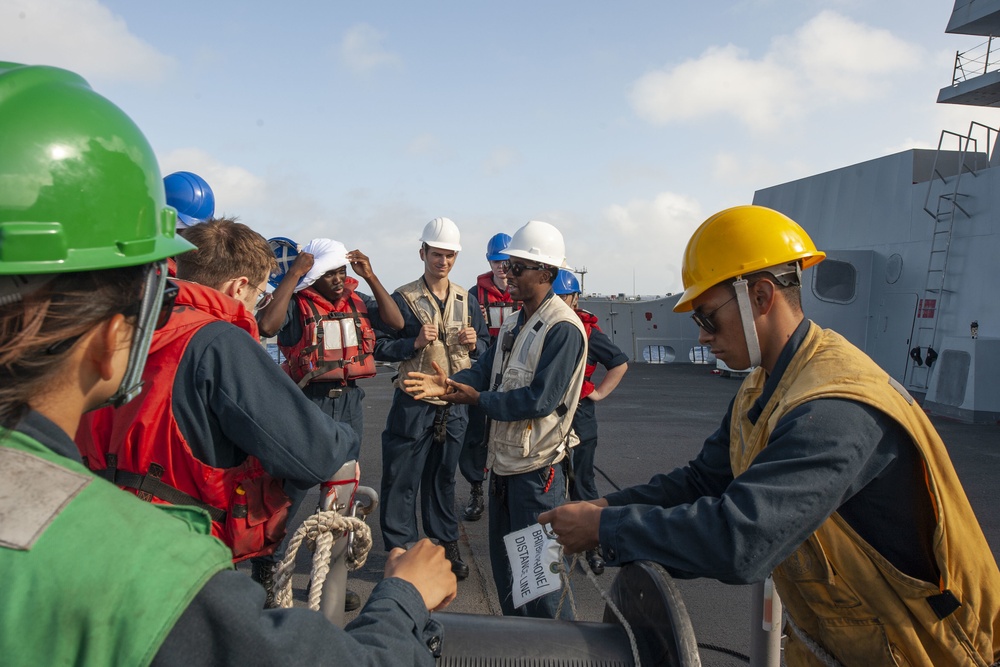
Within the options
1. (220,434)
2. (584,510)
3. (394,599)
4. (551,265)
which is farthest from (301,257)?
(394,599)

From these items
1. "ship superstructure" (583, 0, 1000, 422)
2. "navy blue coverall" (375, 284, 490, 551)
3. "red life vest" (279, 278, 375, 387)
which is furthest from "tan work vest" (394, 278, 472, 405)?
"ship superstructure" (583, 0, 1000, 422)

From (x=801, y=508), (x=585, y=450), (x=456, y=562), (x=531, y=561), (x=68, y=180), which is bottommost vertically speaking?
(x=456, y=562)

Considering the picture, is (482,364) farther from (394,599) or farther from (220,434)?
(394,599)

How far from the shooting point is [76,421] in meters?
1.06

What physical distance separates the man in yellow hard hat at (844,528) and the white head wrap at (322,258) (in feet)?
10.6

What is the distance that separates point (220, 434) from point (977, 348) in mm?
12273

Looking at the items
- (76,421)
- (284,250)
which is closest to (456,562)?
(284,250)

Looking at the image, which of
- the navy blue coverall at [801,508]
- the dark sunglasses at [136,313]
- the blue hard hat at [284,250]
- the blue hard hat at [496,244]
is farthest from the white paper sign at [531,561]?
the blue hard hat at [496,244]

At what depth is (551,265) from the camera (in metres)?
4.02

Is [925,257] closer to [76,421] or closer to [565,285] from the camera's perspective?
[565,285]

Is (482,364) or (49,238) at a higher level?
(49,238)

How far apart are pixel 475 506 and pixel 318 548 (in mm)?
4725

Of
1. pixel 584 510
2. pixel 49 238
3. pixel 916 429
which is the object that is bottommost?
pixel 584 510

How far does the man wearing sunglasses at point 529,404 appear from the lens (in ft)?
11.7
